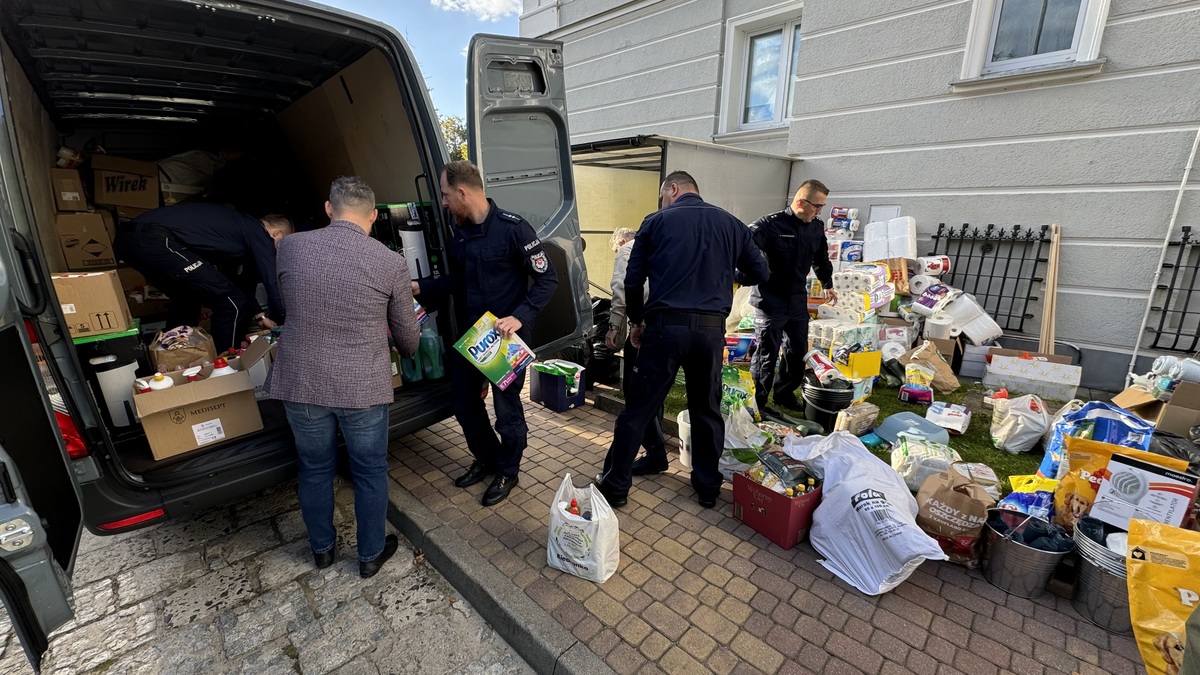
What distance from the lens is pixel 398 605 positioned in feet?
7.84

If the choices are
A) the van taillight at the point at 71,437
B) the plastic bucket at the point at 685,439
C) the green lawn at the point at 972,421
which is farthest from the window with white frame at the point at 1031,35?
the van taillight at the point at 71,437

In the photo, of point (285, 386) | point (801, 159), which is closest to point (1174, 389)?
point (801, 159)

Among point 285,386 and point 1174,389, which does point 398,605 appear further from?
point 1174,389

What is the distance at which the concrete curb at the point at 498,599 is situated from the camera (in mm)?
2012

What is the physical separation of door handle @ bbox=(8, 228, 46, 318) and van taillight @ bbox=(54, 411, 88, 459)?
38 centimetres

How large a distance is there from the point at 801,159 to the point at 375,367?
5952 mm

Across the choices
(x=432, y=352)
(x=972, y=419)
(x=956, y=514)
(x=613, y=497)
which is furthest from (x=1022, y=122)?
(x=432, y=352)

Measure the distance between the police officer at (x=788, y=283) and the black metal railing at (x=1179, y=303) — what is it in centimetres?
309

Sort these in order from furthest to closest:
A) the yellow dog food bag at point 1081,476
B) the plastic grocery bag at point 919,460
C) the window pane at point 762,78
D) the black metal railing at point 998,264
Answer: the window pane at point 762,78 → the black metal railing at point 998,264 → the plastic grocery bag at point 919,460 → the yellow dog food bag at point 1081,476

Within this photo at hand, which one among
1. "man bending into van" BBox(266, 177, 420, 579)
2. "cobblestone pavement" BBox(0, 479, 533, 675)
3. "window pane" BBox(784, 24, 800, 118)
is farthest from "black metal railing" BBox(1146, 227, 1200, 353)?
"man bending into van" BBox(266, 177, 420, 579)

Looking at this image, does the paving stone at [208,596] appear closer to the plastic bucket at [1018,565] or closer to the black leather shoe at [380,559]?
the black leather shoe at [380,559]

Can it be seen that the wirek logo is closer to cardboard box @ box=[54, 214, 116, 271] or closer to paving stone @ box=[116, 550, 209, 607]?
cardboard box @ box=[54, 214, 116, 271]

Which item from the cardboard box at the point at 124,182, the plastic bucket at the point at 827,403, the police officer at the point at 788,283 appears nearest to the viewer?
the plastic bucket at the point at 827,403

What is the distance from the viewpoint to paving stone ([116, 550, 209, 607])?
8.02 feet
